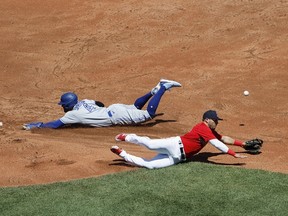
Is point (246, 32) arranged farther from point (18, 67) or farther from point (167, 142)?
point (167, 142)

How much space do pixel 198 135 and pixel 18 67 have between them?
879 centimetres

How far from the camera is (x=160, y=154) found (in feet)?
40.7

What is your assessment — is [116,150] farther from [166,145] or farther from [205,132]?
[205,132]

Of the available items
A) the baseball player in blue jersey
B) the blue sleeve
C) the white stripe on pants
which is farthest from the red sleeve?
the blue sleeve

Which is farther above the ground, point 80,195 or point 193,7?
point 193,7

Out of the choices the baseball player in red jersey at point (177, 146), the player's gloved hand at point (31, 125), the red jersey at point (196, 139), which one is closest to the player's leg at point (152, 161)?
the baseball player in red jersey at point (177, 146)

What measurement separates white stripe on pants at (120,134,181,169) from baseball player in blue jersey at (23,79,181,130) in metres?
2.53

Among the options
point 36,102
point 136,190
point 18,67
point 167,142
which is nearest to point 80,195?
point 136,190

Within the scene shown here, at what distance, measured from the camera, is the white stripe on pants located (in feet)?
39.7

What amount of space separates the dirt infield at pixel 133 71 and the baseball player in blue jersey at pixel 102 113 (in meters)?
0.19

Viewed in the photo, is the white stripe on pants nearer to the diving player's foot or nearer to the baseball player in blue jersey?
the diving player's foot

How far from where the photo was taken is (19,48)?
20.9 m

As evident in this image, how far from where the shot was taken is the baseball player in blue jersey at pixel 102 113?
48.5 feet

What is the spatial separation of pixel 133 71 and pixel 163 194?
7.97 metres
